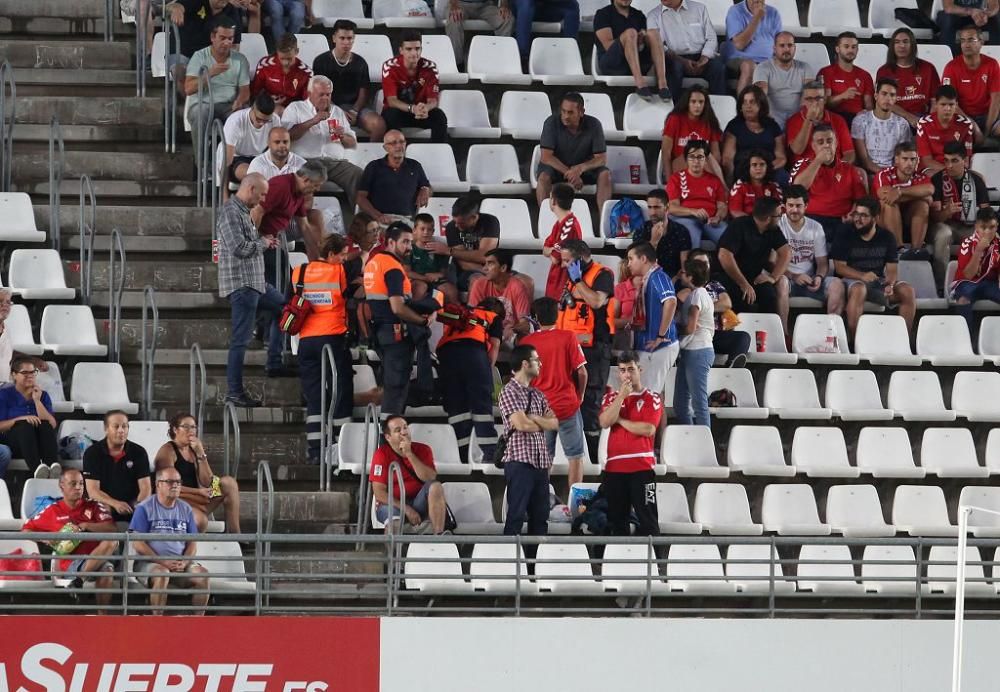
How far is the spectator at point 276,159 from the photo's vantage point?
49.0ft

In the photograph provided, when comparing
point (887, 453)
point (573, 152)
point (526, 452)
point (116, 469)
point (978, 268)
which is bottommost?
point (887, 453)

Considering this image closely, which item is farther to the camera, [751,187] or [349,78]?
[349,78]

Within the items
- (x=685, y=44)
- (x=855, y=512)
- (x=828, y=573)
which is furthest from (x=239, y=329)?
(x=685, y=44)

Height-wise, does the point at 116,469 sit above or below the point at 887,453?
above

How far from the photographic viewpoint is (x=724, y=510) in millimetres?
13664

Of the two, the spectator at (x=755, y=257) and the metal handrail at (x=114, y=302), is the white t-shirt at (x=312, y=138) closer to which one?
the metal handrail at (x=114, y=302)

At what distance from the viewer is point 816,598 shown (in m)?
13.4

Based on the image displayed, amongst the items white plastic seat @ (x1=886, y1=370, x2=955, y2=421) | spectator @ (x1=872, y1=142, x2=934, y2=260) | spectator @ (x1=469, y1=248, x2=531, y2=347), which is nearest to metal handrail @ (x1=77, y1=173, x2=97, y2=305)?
spectator @ (x1=469, y1=248, x2=531, y2=347)

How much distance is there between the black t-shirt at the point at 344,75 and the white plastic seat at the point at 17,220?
2.55 metres

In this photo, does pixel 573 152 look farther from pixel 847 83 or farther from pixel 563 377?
pixel 563 377

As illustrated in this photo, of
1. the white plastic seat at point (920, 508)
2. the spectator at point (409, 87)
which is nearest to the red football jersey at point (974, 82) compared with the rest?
the spectator at point (409, 87)

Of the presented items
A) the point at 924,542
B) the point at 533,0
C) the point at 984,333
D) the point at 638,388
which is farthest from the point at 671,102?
the point at 924,542

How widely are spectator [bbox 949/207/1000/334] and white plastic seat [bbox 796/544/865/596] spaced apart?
2.94 meters

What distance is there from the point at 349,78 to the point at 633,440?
4.62 metres
